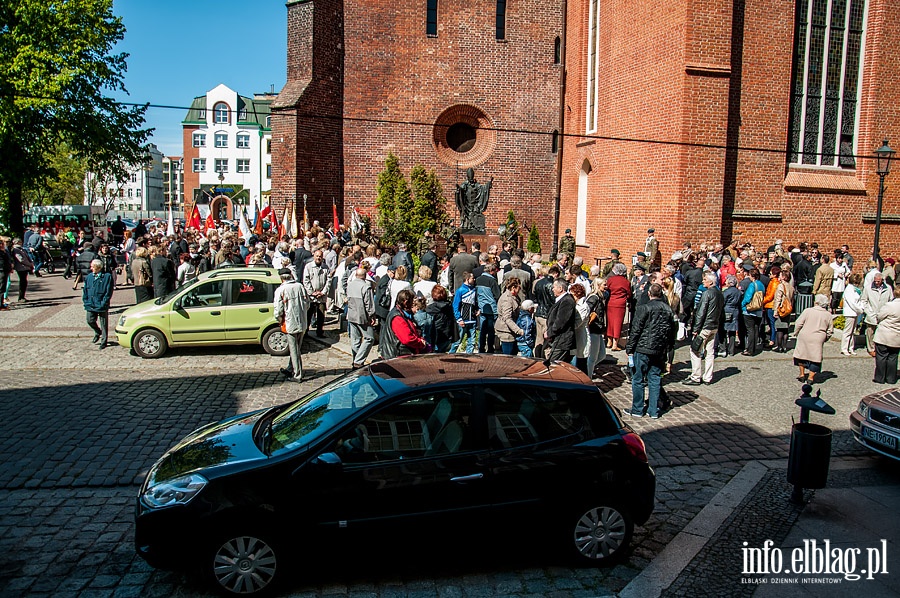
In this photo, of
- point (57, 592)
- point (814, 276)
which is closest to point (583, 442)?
point (57, 592)

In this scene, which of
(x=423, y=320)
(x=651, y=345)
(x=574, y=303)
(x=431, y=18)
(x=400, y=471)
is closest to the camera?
(x=400, y=471)

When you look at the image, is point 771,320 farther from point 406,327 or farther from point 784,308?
point 406,327

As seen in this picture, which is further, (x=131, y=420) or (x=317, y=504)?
(x=131, y=420)

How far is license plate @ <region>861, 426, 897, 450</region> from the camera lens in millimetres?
7051

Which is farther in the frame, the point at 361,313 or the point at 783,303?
the point at 783,303

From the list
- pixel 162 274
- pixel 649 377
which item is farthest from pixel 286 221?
pixel 649 377

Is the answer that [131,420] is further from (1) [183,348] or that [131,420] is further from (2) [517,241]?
(2) [517,241]

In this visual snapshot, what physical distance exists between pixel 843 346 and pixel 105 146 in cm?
2692

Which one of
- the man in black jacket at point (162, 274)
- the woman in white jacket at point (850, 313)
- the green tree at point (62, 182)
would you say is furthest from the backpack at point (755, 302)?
the green tree at point (62, 182)

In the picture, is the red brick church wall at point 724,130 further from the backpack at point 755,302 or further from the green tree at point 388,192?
the green tree at point 388,192

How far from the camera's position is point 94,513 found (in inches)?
235

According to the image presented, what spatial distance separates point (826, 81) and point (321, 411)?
18723 millimetres

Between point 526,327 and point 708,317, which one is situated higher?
point 708,317

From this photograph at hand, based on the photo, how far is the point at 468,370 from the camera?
533 cm
